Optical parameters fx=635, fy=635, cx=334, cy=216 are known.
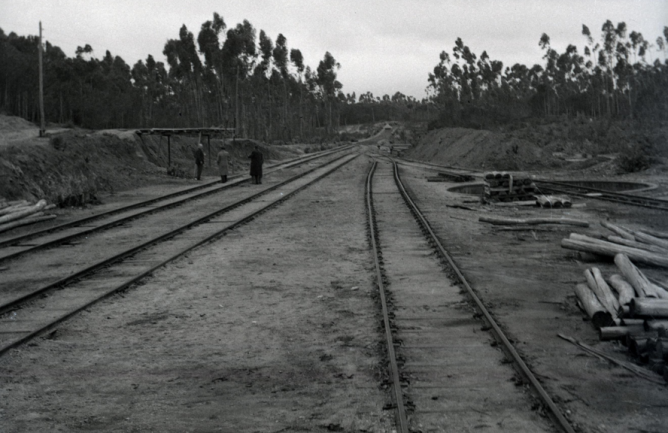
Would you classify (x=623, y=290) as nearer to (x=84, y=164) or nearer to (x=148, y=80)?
(x=84, y=164)

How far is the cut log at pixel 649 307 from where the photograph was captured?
646 cm

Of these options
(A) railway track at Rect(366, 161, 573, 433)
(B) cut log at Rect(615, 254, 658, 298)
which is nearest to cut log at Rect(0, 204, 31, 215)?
(A) railway track at Rect(366, 161, 573, 433)

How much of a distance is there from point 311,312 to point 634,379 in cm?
379

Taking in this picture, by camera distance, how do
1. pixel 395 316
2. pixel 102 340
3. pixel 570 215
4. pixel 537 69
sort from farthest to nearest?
pixel 537 69
pixel 570 215
pixel 395 316
pixel 102 340


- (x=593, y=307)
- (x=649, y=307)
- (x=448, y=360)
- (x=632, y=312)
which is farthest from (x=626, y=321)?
(x=448, y=360)

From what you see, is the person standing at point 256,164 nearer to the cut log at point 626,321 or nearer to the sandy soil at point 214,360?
the sandy soil at point 214,360

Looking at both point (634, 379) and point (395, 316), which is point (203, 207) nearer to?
point (395, 316)

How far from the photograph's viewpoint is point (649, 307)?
6.50m

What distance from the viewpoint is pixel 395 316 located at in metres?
7.68

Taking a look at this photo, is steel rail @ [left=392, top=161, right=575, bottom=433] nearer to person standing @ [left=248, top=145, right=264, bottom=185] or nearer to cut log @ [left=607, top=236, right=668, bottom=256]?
cut log @ [left=607, top=236, right=668, bottom=256]

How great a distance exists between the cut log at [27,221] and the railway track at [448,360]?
33.1ft

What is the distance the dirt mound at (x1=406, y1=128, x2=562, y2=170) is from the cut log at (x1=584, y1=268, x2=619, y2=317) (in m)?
33.5

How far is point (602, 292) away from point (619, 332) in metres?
1.36

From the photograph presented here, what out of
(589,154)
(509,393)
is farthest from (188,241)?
(589,154)
